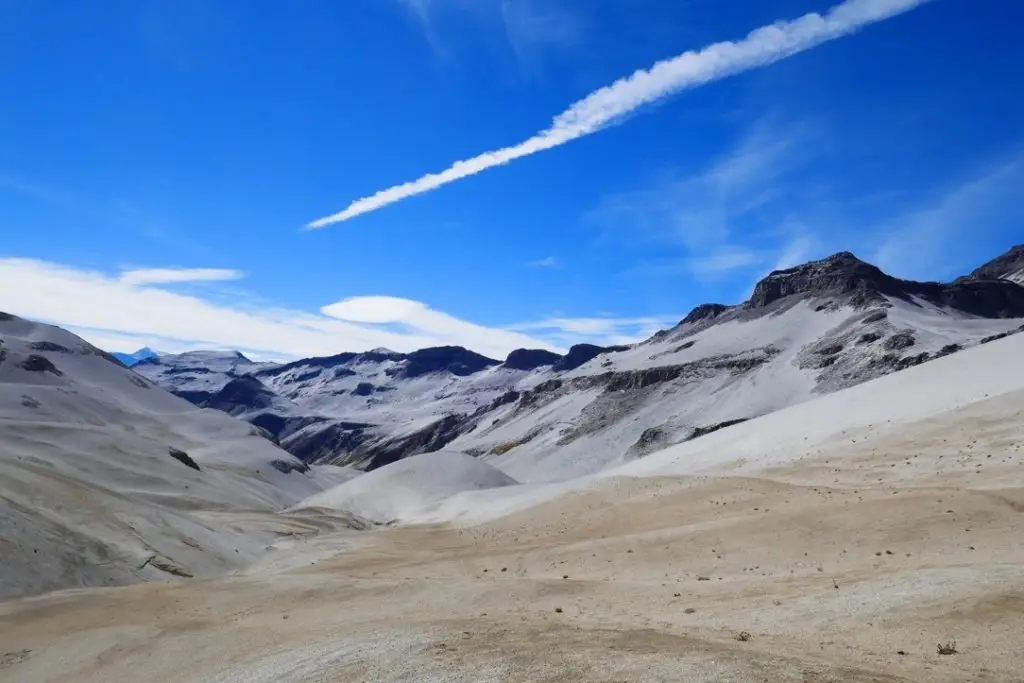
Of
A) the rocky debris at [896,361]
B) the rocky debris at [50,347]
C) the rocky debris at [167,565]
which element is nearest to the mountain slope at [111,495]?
the rocky debris at [167,565]

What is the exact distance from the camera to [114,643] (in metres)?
18.7

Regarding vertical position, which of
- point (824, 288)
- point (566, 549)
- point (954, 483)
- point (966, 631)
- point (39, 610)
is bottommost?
point (39, 610)

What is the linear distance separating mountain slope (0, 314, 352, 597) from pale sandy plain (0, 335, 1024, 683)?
3.03 metres

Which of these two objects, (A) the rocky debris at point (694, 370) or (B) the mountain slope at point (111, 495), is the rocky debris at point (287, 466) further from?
(A) the rocky debris at point (694, 370)

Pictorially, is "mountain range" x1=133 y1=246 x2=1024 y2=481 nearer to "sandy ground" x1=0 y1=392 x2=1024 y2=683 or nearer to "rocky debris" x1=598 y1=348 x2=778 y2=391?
"rocky debris" x1=598 y1=348 x2=778 y2=391

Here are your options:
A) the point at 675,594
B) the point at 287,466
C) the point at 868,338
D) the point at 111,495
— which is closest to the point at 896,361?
the point at 868,338

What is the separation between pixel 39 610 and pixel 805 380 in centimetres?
11069

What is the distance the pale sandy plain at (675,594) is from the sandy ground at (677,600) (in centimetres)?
8

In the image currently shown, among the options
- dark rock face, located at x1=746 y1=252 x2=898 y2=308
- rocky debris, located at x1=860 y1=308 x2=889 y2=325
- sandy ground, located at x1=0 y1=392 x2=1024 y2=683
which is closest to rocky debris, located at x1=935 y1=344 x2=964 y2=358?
rocky debris, located at x1=860 y1=308 x2=889 y2=325

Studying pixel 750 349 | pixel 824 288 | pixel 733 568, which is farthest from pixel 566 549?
pixel 824 288

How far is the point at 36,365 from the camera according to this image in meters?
121

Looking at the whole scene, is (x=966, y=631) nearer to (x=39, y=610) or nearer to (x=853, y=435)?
(x=39, y=610)

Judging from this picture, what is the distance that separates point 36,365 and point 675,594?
136 meters

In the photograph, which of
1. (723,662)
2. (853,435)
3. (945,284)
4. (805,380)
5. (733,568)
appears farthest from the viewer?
(945,284)
